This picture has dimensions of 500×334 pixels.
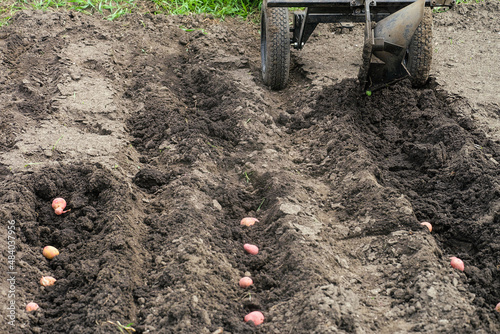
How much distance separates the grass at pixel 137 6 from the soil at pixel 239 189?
0.88 m

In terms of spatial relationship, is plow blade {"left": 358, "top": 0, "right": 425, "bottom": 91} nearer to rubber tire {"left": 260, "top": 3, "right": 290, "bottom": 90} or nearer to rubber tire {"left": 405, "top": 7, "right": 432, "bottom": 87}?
rubber tire {"left": 405, "top": 7, "right": 432, "bottom": 87}

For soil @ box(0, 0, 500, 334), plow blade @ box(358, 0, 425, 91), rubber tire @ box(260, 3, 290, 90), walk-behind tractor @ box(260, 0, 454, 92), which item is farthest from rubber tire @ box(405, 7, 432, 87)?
rubber tire @ box(260, 3, 290, 90)


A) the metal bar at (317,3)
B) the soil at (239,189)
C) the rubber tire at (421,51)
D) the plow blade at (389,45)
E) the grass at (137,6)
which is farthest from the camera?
the grass at (137,6)

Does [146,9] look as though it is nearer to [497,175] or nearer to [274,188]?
[274,188]

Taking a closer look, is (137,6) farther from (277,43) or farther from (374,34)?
(374,34)

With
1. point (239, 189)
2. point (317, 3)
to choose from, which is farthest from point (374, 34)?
point (239, 189)

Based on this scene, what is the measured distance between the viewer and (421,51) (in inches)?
185

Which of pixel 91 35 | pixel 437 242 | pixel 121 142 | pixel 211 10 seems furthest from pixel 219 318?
pixel 211 10

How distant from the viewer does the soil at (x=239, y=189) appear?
2820mm

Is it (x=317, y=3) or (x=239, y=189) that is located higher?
(x=317, y=3)

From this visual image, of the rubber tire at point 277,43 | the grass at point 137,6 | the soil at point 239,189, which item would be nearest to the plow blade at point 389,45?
the soil at point 239,189

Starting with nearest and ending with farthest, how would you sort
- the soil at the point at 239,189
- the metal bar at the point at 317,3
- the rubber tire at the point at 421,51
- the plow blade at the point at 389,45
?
the soil at the point at 239,189, the plow blade at the point at 389,45, the metal bar at the point at 317,3, the rubber tire at the point at 421,51

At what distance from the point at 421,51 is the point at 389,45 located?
708 millimetres

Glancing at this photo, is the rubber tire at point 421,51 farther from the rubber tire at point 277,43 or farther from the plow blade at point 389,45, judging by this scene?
the rubber tire at point 277,43
